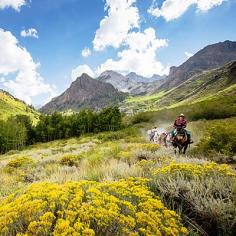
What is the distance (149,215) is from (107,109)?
→ 76.8 metres

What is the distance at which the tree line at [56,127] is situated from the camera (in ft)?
245

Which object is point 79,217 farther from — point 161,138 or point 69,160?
point 161,138

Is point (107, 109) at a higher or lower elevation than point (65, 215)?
higher

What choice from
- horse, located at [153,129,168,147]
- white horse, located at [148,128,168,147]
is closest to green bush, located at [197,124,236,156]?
white horse, located at [148,128,168,147]

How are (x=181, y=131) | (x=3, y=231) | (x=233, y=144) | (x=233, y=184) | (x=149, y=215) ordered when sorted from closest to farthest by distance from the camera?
(x=3, y=231) → (x=149, y=215) → (x=233, y=184) → (x=233, y=144) → (x=181, y=131)

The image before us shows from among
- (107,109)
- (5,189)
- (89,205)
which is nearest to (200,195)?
(89,205)

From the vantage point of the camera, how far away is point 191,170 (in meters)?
6.23

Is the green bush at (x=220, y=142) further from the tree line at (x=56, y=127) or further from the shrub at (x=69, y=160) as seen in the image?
the tree line at (x=56, y=127)

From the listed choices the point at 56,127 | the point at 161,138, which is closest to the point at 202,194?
the point at 161,138

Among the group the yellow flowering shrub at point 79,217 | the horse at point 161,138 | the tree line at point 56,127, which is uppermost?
the tree line at point 56,127

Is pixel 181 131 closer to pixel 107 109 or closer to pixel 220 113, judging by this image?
pixel 220 113

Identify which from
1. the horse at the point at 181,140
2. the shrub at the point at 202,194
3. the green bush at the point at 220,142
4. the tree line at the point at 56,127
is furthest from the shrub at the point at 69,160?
the tree line at the point at 56,127

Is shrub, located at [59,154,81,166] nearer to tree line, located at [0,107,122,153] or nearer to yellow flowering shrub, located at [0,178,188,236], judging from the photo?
yellow flowering shrub, located at [0,178,188,236]

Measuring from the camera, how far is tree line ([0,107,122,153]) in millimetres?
74750
